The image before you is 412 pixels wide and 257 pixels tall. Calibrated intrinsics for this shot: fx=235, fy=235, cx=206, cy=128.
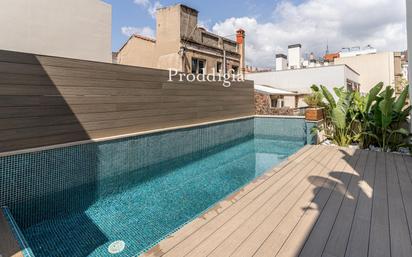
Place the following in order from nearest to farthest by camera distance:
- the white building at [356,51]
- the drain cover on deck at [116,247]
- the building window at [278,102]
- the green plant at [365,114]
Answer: the drain cover on deck at [116,247] → the green plant at [365,114] → the building window at [278,102] → the white building at [356,51]

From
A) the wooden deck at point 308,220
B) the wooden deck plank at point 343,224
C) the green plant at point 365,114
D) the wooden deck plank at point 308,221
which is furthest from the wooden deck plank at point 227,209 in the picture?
the green plant at point 365,114

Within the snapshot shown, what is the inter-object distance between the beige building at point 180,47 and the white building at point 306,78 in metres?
5.56

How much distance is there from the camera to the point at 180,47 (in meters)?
20.3

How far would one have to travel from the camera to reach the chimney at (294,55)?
4000 cm

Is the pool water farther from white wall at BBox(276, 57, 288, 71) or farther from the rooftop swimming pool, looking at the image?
white wall at BBox(276, 57, 288, 71)

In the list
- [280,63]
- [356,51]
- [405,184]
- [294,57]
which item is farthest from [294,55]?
[405,184]

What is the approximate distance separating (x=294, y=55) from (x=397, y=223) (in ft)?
135

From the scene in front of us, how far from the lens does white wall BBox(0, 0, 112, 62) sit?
421 inches

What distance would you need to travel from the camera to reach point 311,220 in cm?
397

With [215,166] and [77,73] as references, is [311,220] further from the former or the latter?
[77,73]

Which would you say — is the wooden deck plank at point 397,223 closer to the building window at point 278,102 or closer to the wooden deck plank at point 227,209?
the wooden deck plank at point 227,209

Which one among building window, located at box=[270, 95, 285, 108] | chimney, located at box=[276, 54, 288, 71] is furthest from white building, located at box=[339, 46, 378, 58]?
building window, located at box=[270, 95, 285, 108]

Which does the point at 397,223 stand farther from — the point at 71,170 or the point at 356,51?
the point at 356,51

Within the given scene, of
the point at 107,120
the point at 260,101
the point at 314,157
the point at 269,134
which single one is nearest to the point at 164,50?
the point at 260,101
